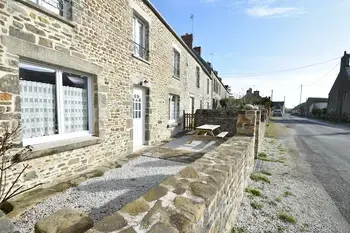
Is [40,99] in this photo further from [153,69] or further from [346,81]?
[346,81]

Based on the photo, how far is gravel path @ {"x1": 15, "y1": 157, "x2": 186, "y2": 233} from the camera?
272 centimetres

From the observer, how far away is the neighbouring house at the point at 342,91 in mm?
27775

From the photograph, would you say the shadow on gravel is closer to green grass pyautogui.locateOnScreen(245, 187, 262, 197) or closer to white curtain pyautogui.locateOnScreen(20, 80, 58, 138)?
white curtain pyautogui.locateOnScreen(20, 80, 58, 138)

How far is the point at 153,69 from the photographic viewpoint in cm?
771

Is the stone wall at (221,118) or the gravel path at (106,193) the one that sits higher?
the stone wall at (221,118)

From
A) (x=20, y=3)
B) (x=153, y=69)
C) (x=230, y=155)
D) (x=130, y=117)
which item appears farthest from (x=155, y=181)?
(x=153, y=69)

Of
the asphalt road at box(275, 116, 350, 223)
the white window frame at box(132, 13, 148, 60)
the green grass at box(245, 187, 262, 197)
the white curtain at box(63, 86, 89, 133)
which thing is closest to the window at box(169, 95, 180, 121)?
the white window frame at box(132, 13, 148, 60)

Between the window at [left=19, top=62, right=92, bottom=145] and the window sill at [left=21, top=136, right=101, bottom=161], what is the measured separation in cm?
16

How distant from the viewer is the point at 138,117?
7191mm

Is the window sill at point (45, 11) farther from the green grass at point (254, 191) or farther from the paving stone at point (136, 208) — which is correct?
the green grass at point (254, 191)

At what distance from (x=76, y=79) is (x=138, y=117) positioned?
3063 mm

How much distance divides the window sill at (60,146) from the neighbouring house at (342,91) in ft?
115

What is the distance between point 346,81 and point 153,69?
35.8 m

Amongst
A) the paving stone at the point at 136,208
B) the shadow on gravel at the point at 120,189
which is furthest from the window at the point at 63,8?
the paving stone at the point at 136,208
